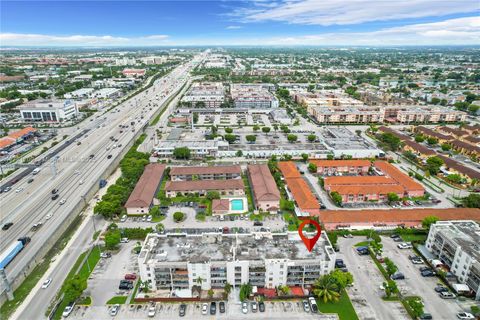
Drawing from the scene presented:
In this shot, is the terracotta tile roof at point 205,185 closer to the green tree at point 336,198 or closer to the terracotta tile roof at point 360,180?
the green tree at point 336,198

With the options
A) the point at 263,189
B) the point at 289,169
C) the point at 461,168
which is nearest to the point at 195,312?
the point at 263,189

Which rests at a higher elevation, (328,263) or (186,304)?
(328,263)

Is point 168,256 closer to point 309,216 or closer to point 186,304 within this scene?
point 186,304

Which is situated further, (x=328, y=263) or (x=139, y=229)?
(x=139, y=229)

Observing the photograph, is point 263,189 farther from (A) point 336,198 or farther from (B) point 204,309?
(B) point 204,309

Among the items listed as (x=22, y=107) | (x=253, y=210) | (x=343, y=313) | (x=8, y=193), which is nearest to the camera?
(x=343, y=313)

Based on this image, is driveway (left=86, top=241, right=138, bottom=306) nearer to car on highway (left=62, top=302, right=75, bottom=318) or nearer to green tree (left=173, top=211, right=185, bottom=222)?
car on highway (left=62, top=302, right=75, bottom=318)

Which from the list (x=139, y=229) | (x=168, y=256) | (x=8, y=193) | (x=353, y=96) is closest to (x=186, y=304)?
(x=168, y=256)
